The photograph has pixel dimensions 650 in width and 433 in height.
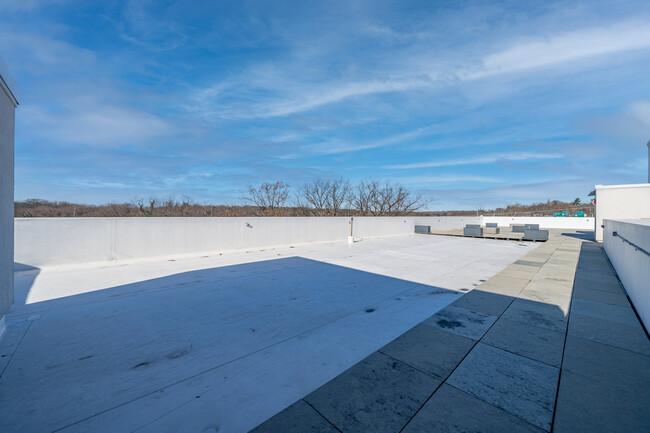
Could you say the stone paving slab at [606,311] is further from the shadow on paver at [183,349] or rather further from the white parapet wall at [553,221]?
the white parapet wall at [553,221]

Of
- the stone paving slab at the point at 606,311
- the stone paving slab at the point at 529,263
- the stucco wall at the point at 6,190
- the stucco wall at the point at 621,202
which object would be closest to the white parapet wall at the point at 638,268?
the stone paving slab at the point at 606,311

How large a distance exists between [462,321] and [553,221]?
2959 cm

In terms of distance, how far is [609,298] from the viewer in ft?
15.8

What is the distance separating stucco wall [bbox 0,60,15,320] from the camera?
137 inches

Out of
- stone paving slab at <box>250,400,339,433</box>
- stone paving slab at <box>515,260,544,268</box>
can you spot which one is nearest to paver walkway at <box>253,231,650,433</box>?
stone paving slab at <box>250,400,339,433</box>

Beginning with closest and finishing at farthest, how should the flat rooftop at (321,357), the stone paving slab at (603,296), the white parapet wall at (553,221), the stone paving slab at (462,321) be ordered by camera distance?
the flat rooftop at (321,357), the stone paving slab at (462,321), the stone paving slab at (603,296), the white parapet wall at (553,221)

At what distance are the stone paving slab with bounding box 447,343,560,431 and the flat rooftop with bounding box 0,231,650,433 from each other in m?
0.01

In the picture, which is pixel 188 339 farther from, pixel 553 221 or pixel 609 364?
pixel 553 221

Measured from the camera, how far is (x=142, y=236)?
27.6 feet

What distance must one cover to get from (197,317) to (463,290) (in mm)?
4710

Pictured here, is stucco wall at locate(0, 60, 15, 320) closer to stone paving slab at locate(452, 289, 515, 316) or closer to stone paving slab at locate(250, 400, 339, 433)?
stone paving slab at locate(250, 400, 339, 433)

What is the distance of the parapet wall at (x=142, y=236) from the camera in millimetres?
6984

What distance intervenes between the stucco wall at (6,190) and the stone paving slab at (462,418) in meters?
4.92

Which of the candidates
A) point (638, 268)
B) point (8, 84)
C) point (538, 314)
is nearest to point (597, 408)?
point (538, 314)
